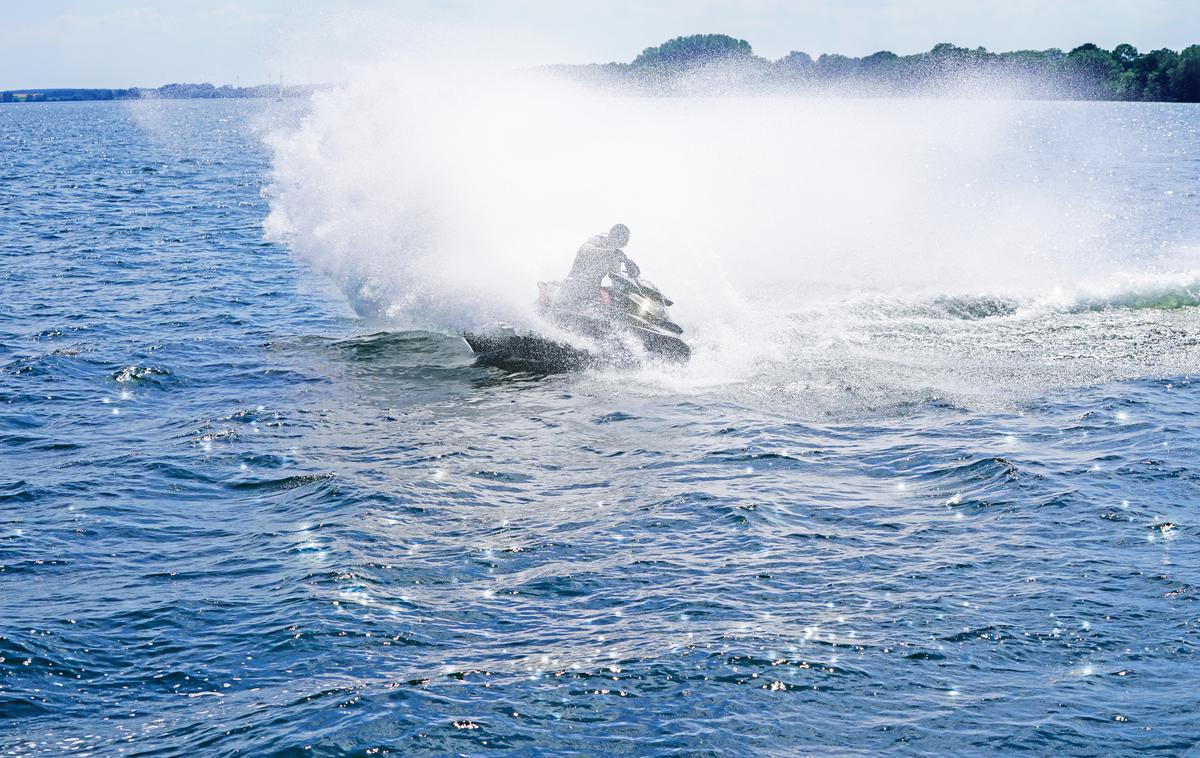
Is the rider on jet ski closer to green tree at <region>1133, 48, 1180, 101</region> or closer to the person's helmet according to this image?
the person's helmet

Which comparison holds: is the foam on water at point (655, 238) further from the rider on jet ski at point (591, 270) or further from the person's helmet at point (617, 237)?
the person's helmet at point (617, 237)

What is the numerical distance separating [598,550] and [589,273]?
1066cm

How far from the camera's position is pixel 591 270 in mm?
23344

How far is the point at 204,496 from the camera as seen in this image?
15422mm

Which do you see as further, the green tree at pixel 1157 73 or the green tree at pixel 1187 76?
the green tree at pixel 1157 73

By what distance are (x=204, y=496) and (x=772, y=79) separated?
480ft

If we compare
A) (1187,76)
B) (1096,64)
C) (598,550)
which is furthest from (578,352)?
(1096,64)

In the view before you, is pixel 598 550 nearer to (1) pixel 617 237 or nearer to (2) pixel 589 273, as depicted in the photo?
(2) pixel 589 273

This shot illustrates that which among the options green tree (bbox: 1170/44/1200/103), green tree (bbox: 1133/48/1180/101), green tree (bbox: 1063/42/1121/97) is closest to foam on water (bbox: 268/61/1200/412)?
green tree (bbox: 1170/44/1200/103)

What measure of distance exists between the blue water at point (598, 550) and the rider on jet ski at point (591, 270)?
228 cm

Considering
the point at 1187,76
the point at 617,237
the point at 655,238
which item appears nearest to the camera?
the point at 617,237

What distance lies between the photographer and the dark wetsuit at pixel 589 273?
23172 mm

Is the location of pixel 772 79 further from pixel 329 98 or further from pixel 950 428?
pixel 950 428

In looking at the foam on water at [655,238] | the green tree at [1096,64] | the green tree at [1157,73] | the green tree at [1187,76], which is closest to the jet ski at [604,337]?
the foam on water at [655,238]
